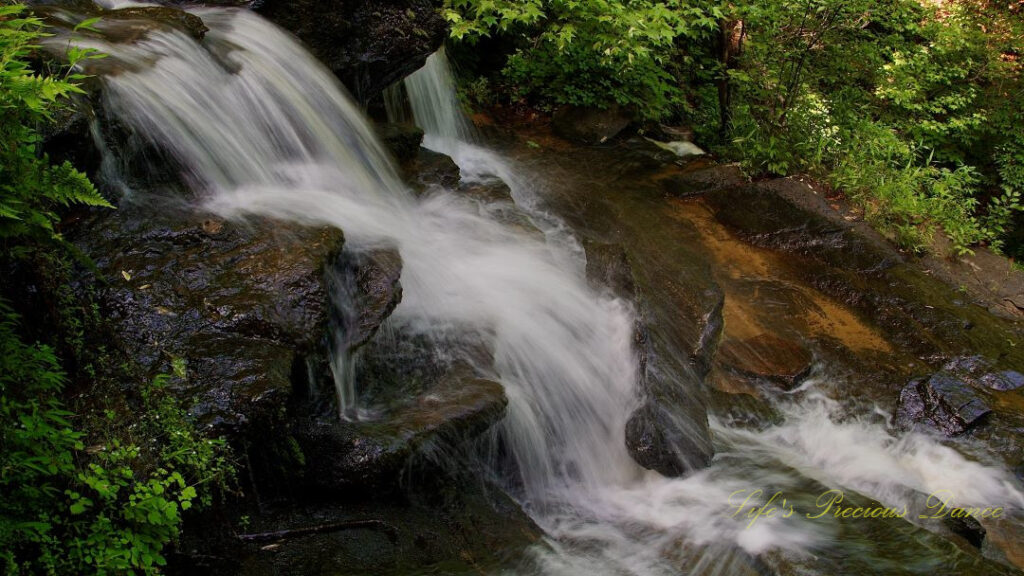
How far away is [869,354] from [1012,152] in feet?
18.7

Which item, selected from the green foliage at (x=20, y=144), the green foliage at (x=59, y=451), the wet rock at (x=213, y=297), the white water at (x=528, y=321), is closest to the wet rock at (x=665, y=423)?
the white water at (x=528, y=321)

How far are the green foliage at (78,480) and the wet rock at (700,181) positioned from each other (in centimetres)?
657

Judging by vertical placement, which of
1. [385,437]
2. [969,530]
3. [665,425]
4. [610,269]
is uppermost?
[610,269]

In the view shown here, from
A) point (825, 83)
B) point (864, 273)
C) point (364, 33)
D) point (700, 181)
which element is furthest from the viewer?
point (825, 83)

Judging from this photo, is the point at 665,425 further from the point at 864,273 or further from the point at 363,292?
the point at 864,273

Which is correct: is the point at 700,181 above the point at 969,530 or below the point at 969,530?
above

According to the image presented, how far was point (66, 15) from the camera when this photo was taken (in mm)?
4789

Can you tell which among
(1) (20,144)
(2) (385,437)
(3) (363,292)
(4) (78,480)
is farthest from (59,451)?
(3) (363,292)

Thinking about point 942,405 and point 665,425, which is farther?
point 942,405

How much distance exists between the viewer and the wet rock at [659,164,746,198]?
835 centimetres

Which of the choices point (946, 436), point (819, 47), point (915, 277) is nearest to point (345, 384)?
point (946, 436)

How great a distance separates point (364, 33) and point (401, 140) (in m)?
1.04

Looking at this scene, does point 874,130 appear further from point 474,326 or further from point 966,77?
point 474,326

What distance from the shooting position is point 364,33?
6551 millimetres
